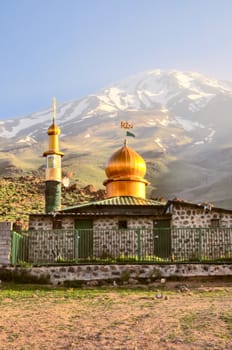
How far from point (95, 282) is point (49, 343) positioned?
24.9 feet

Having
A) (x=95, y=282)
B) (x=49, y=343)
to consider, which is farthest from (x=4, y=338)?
(x=95, y=282)

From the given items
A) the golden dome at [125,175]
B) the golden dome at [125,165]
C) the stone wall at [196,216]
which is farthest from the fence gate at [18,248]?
the golden dome at [125,165]

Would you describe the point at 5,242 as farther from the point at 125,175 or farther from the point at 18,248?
the point at 125,175

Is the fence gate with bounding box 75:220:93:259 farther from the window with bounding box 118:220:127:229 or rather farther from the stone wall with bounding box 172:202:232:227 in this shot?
the stone wall with bounding box 172:202:232:227

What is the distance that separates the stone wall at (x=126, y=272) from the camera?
58.3 feet

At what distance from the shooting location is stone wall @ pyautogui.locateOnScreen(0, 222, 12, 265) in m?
18.5

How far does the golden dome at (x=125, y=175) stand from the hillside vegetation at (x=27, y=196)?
16.4 m

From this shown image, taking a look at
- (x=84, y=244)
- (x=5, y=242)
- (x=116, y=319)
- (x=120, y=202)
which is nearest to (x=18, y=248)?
(x=5, y=242)

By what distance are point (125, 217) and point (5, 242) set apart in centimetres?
727

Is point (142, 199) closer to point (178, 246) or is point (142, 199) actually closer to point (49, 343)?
point (178, 246)

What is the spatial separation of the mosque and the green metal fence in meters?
0.04

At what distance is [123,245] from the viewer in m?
21.4

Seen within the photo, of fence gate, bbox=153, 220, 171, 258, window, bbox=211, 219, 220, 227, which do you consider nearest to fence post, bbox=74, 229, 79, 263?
fence gate, bbox=153, 220, 171, 258

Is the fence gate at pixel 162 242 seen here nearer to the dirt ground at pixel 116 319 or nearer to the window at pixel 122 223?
the window at pixel 122 223
